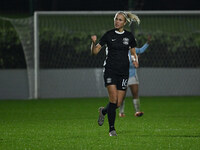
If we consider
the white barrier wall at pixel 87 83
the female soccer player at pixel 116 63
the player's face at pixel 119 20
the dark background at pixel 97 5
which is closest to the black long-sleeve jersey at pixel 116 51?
the female soccer player at pixel 116 63

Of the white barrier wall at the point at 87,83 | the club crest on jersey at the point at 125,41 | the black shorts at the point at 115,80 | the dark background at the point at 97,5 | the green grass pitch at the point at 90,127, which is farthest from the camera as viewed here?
the dark background at the point at 97,5

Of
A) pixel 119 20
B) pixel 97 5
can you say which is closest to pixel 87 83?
pixel 97 5

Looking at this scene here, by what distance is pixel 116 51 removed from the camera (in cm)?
1078

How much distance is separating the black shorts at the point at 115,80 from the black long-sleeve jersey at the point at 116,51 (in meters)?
0.06

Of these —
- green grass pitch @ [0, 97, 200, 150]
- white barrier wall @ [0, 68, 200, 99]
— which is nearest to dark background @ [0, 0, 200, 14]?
white barrier wall @ [0, 68, 200, 99]

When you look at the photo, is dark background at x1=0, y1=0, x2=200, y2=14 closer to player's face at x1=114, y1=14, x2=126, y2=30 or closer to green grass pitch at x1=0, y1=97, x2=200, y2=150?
green grass pitch at x1=0, y1=97, x2=200, y2=150

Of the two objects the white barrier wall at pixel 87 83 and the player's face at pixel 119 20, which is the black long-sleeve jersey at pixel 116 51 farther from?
the white barrier wall at pixel 87 83

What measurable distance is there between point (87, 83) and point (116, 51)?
12214mm

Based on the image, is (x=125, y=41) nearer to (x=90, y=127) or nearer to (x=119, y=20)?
(x=119, y=20)

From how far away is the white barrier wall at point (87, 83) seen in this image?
22.8 meters

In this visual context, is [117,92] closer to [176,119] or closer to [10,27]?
[176,119]

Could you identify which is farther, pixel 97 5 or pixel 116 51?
pixel 97 5

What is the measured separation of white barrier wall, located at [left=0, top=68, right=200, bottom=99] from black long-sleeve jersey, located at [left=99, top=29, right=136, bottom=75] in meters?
12.0

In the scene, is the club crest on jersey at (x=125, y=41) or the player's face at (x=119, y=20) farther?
the club crest on jersey at (x=125, y=41)
